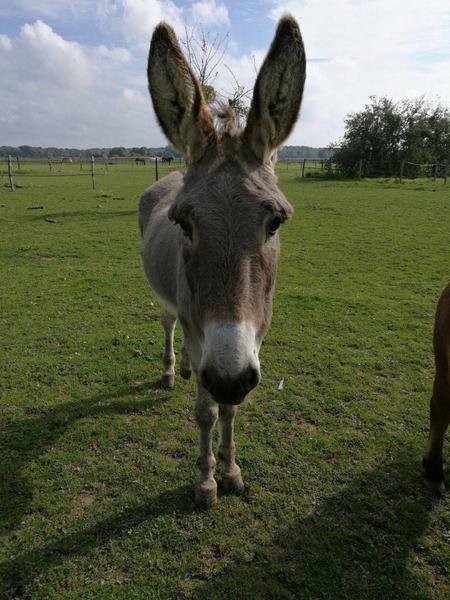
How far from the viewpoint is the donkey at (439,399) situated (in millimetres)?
3624

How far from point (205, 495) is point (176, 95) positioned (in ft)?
11.0

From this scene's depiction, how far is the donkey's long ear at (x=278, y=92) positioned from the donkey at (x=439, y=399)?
227 centimetres

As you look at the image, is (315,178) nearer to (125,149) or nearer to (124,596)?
(124,596)

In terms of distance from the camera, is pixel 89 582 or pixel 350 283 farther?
pixel 350 283

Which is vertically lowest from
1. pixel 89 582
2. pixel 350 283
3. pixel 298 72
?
pixel 89 582

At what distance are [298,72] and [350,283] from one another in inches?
302

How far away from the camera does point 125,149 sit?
170 m

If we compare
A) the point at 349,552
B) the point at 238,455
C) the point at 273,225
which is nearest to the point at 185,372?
the point at 238,455

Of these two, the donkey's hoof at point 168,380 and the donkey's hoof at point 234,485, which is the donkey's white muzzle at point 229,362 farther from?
the donkey's hoof at point 168,380

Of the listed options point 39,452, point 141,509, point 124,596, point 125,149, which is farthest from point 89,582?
point 125,149

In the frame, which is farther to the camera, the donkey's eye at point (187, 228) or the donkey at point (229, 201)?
the donkey's eye at point (187, 228)

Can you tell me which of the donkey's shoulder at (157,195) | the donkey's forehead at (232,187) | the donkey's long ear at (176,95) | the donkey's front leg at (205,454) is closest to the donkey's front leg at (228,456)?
the donkey's front leg at (205,454)

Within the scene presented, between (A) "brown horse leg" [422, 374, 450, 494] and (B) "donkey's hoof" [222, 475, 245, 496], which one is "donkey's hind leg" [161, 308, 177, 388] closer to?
(B) "donkey's hoof" [222, 475, 245, 496]

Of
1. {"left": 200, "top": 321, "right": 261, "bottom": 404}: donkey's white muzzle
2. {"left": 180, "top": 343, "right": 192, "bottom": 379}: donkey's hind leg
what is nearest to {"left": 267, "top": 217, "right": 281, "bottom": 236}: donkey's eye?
{"left": 200, "top": 321, "right": 261, "bottom": 404}: donkey's white muzzle
